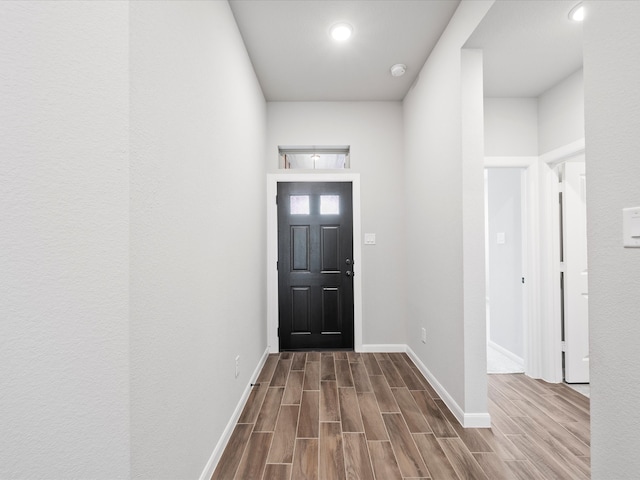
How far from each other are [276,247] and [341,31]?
2093mm

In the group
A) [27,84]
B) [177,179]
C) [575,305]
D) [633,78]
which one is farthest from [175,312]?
[575,305]

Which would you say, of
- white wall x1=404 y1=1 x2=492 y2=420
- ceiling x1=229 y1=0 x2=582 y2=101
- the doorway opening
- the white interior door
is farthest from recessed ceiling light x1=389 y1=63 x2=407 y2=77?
the white interior door

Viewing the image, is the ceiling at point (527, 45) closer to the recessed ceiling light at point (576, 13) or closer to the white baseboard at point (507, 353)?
the recessed ceiling light at point (576, 13)

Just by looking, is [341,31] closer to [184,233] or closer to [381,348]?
[184,233]

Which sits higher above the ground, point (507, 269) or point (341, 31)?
point (341, 31)

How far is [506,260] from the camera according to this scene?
3107 mm

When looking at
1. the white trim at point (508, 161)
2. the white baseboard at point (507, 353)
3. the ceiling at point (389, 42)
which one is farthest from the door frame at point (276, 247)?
the white baseboard at point (507, 353)

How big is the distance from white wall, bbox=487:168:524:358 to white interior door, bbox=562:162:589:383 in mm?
375

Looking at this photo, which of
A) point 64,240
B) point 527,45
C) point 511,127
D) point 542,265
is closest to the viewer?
point 64,240

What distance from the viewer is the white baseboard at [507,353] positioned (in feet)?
9.43

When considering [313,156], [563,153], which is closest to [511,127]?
[563,153]

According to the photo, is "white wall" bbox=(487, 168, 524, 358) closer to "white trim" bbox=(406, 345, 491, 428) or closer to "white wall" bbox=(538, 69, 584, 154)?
"white wall" bbox=(538, 69, 584, 154)

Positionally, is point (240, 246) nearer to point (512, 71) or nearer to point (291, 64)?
point (291, 64)

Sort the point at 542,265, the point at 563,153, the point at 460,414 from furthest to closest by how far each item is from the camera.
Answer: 1. the point at 542,265
2. the point at 563,153
3. the point at 460,414
